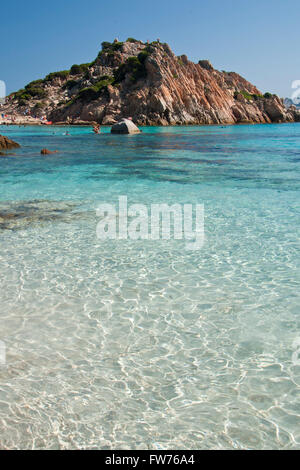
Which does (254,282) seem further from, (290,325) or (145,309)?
(145,309)

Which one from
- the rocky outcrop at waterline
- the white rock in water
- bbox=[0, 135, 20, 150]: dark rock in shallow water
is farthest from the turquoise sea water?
the rocky outcrop at waterline

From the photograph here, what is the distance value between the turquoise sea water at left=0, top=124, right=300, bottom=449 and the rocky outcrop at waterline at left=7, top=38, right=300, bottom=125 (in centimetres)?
7675

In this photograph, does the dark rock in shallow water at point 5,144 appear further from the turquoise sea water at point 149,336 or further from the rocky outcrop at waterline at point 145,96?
the rocky outcrop at waterline at point 145,96

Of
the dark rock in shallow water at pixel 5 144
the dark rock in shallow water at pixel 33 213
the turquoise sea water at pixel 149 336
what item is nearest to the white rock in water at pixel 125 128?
the dark rock in shallow water at pixel 5 144

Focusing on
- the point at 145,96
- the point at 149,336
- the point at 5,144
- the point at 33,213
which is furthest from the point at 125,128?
the point at 149,336

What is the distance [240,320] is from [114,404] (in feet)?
7.00

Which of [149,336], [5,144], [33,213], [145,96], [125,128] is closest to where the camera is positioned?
[149,336]

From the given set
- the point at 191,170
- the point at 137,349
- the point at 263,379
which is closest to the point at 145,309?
the point at 137,349

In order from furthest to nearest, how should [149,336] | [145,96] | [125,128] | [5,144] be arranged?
[145,96] < [125,128] < [5,144] < [149,336]

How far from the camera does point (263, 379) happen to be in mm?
3898

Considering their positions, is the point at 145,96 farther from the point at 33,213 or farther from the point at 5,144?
the point at 33,213

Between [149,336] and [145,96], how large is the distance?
A: 281 ft

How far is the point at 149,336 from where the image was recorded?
4.68 m

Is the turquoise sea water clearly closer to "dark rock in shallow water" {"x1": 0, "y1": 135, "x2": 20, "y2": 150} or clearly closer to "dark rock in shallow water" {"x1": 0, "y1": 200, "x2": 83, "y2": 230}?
"dark rock in shallow water" {"x1": 0, "y1": 200, "x2": 83, "y2": 230}
